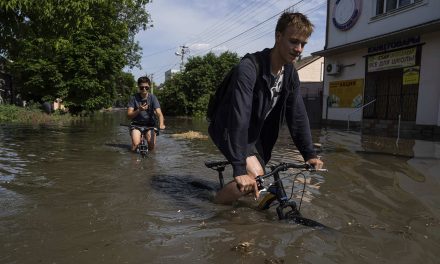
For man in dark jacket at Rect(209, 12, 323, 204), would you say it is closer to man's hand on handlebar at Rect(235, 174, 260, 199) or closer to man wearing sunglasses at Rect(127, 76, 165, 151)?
man's hand on handlebar at Rect(235, 174, 260, 199)

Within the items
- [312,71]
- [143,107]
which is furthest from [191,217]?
[312,71]

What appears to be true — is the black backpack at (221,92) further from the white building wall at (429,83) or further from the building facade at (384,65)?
the white building wall at (429,83)

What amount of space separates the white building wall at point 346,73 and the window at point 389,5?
6.29ft

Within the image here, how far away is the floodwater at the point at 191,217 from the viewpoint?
3.16 meters

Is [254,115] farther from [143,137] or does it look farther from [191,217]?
[143,137]

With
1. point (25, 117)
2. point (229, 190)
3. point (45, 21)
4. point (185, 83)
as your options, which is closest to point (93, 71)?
point (25, 117)

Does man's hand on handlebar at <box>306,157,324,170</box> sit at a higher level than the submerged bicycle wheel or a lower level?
higher

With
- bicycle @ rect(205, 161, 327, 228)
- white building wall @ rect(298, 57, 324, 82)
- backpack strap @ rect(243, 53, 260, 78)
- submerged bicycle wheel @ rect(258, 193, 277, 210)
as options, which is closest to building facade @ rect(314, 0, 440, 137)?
submerged bicycle wheel @ rect(258, 193, 277, 210)

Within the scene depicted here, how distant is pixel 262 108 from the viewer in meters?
3.81

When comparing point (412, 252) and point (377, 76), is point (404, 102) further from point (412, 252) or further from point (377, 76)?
point (412, 252)

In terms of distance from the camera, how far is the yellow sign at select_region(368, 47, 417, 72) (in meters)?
16.5

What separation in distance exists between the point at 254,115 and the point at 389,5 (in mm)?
16486

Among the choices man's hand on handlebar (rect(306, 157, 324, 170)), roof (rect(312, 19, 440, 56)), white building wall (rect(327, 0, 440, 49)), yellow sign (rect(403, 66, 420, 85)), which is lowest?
man's hand on handlebar (rect(306, 157, 324, 170))

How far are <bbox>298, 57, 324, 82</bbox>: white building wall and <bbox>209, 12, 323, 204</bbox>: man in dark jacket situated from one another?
128 feet
